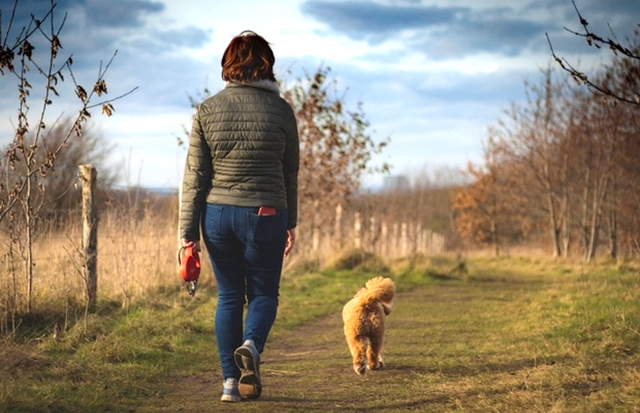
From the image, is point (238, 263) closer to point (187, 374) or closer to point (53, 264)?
point (187, 374)

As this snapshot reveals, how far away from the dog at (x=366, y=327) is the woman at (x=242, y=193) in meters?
1.09

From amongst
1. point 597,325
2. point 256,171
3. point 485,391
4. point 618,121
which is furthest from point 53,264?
point 618,121

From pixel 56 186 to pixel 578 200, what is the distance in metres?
19.3

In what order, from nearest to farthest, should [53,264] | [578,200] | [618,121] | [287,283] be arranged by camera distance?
[53,264] < [287,283] < [618,121] < [578,200]

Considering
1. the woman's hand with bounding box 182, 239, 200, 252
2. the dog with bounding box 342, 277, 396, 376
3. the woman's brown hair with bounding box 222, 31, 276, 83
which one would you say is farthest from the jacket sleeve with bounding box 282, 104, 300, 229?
the dog with bounding box 342, 277, 396, 376

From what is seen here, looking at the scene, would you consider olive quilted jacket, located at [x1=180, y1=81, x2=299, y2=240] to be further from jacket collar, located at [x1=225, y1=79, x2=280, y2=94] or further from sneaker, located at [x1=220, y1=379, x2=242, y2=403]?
sneaker, located at [x1=220, y1=379, x2=242, y2=403]

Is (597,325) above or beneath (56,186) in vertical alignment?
beneath

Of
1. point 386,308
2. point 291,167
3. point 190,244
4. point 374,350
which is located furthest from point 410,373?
point 190,244

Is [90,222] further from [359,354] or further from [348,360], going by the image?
[359,354]

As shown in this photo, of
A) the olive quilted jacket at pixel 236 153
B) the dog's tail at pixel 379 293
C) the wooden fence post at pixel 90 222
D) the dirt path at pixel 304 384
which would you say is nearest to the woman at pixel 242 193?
the olive quilted jacket at pixel 236 153

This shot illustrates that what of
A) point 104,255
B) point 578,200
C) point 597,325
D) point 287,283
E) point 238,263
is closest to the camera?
point 238,263

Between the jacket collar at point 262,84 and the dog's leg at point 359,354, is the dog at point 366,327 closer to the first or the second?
the dog's leg at point 359,354

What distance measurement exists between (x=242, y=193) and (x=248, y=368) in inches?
43.0

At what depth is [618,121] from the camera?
74.7ft
